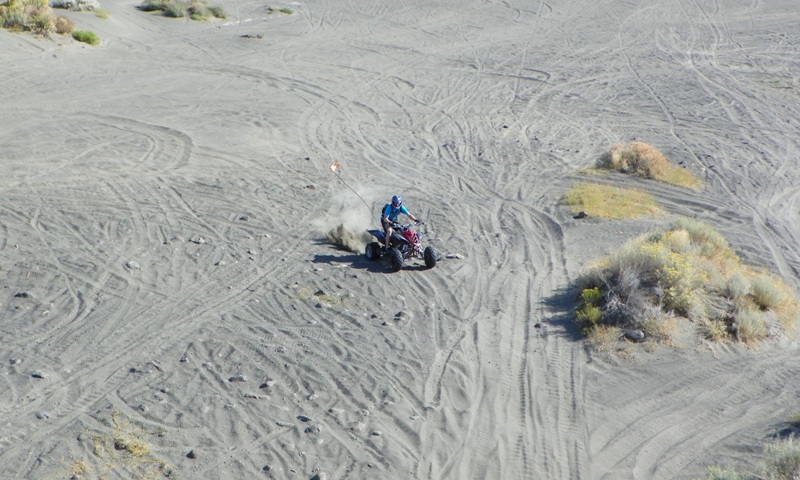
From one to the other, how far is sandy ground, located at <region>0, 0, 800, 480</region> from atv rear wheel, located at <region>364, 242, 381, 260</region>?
0.62 ft

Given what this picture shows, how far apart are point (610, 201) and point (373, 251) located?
703cm

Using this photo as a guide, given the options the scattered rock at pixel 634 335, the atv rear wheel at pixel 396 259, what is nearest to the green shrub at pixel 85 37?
the atv rear wheel at pixel 396 259

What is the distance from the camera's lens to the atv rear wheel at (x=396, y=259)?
16203 mm

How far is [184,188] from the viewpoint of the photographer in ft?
66.9

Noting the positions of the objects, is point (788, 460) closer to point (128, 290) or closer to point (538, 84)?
point (128, 290)

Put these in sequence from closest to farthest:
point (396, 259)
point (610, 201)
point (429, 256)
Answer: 1. point (396, 259)
2. point (429, 256)
3. point (610, 201)

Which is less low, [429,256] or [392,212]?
[392,212]

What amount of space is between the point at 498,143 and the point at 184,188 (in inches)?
384

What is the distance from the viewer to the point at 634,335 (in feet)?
45.7

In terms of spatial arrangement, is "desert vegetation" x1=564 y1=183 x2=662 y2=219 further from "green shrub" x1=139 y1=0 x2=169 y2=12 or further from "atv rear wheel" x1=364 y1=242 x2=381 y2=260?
"green shrub" x1=139 y1=0 x2=169 y2=12

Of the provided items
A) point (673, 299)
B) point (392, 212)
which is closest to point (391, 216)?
point (392, 212)

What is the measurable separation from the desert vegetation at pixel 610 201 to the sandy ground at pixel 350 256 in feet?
1.57

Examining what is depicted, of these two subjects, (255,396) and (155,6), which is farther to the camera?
(155,6)

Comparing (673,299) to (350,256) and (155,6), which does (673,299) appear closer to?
(350,256)
